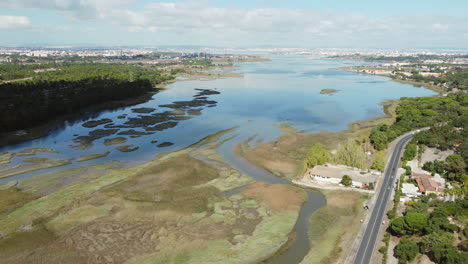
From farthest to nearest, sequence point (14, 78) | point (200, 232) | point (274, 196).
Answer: point (14, 78) → point (274, 196) → point (200, 232)

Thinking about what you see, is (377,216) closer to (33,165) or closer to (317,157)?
(317,157)

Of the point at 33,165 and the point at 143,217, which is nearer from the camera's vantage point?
the point at 143,217

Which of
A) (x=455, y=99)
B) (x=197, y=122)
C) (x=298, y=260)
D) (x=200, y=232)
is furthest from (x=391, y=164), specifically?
(x=455, y=99)

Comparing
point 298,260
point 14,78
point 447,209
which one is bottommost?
point 298,260

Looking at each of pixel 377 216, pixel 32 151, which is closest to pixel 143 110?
pixel 32 151

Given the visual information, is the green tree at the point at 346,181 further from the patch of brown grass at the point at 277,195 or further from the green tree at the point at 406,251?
the green tree at the point at 406,251

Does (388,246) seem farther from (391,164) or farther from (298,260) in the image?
(391,164)

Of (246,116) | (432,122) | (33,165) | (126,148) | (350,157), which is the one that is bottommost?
(33,165)
